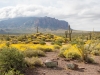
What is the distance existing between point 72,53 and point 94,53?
3801 millimetres

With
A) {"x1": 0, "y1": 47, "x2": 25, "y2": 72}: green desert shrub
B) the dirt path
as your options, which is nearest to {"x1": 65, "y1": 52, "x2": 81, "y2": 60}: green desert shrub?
the dirt path

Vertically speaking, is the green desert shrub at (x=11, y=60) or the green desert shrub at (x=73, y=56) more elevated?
the green desert shrub at (x=11, y=60)

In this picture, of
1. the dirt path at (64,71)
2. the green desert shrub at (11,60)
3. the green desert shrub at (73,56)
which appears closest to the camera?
the green desert shrub at (11,60)

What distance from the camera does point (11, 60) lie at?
12.2 metres

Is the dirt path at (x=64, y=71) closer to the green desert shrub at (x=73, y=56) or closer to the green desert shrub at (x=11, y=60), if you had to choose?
the green desert shrub at (x=11, y=60)

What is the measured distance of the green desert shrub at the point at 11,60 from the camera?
39.5 feet

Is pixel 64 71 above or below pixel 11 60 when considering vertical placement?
below

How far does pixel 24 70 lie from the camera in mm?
12617

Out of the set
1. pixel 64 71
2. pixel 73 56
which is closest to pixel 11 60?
pixel 64 71

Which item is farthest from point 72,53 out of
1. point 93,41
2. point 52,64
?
point 52,64

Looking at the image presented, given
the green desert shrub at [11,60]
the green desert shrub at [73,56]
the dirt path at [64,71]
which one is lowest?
the dirt path at [64,71]

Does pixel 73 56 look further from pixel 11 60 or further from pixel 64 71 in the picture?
pixel 11 60

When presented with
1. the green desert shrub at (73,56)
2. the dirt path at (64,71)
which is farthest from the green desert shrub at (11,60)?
the green desert shrub at (73,56)

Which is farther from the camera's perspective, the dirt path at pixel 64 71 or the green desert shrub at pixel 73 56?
the green desert shrub at pixel 73 56
